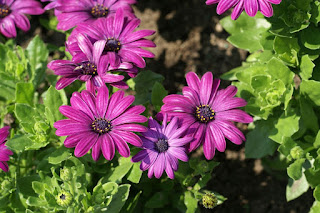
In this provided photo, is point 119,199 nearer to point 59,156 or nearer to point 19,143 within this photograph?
point 59,156

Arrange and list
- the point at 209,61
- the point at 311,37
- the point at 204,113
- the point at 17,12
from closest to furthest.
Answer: the point at 204,113 → the point at 311,37 → the point at 17,12 → the point at 209,61

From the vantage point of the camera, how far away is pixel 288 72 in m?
3.30

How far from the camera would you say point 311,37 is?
339 centimetres

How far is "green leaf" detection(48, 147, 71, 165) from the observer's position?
2.99 meters

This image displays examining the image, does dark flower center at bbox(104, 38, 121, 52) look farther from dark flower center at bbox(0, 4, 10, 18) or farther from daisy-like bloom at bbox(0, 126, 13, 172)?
dark flower center at bbox(0, 4, 10, 18)

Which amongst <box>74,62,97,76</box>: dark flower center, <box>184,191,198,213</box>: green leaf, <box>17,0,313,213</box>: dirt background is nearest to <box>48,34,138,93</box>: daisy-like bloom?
<box>74,62,97,76</box>: dark flower center

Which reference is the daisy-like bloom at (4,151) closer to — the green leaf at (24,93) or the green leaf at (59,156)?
the green leaf at (59,156)

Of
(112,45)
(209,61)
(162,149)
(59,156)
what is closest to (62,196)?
(59,156)

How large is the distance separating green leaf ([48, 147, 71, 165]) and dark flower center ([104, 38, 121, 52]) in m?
0.83

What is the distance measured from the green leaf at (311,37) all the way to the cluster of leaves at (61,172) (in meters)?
1.21

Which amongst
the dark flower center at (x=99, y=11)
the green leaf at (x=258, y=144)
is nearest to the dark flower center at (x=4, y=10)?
the dark flower center at (x=99, y=11)

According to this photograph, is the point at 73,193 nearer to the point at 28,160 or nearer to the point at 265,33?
the point at 28,160

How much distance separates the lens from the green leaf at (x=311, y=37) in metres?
3.33

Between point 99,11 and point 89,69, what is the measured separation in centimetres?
74
